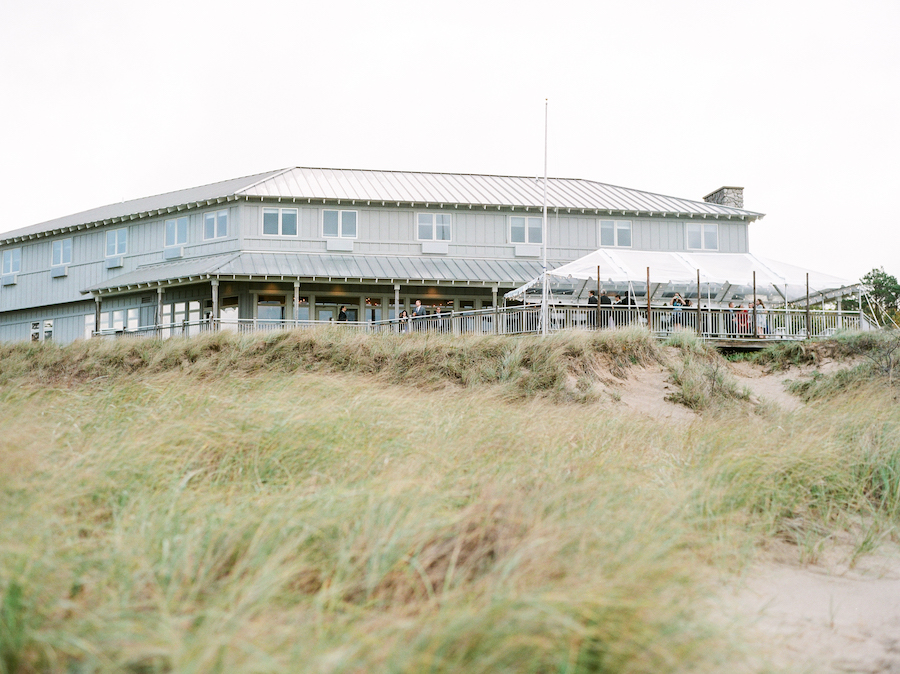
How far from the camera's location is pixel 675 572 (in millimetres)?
3566

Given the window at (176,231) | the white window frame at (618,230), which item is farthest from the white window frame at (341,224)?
the white window frame at (618,230)

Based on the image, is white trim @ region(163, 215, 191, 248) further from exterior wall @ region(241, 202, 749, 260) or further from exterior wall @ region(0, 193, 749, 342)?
exterior wall @ region(241, 202, 749, 260)

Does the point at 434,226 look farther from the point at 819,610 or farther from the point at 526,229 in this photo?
the point at 819,610

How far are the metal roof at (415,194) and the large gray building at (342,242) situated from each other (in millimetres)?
85

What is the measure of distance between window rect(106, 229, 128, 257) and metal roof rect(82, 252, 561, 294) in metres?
2.17

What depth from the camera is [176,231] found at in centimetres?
2853

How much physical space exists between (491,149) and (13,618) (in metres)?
47.4

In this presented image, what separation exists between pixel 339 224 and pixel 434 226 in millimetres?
3676

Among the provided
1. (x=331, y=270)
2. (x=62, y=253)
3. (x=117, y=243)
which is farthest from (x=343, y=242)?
(x=62, y=253)

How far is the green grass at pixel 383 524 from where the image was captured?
2830 millimetres

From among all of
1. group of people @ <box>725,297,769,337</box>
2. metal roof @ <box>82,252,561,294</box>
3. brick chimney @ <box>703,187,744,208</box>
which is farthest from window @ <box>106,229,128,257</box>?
brick chimney @ <box>703,187,744,208</box>

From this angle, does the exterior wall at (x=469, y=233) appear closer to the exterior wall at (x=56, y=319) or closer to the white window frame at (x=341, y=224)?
the white window frame at (x=341, y=224)

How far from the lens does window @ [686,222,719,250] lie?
29.2 metres

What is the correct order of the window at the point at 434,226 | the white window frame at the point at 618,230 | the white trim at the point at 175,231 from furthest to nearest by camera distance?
the white window frame at the point at 618,230
the white trim at the point at 175,231
the window at the point at 434,226
